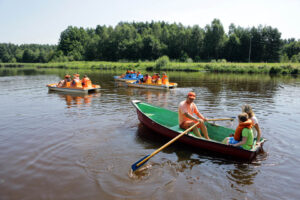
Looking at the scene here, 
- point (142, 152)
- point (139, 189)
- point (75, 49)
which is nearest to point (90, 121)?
point (142, 152)

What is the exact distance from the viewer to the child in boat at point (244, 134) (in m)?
5.94

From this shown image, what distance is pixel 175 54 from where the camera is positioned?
249 feet

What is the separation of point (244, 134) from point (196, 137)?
1.39 meters

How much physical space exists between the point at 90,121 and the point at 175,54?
68.3 m

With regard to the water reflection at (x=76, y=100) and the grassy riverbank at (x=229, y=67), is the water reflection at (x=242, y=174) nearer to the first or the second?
the water reflection at (x=76, y=100)

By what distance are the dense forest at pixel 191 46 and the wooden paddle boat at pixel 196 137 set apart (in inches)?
1985

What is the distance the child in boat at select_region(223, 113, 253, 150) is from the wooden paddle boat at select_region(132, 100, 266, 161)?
5.3 inches

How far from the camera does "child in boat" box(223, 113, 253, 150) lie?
5.94 metres

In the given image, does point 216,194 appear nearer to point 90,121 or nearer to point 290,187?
point 290,187

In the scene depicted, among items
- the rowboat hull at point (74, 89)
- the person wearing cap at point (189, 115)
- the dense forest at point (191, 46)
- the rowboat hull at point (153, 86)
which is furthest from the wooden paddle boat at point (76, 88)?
the dense forest at point (191, 46)

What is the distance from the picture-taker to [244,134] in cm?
601

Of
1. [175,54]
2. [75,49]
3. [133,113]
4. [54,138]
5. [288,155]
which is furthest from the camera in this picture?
[75,49]

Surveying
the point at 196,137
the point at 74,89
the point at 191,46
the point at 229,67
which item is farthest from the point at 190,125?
the point at 191,46

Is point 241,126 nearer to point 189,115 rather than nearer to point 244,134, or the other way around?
point 244,134
